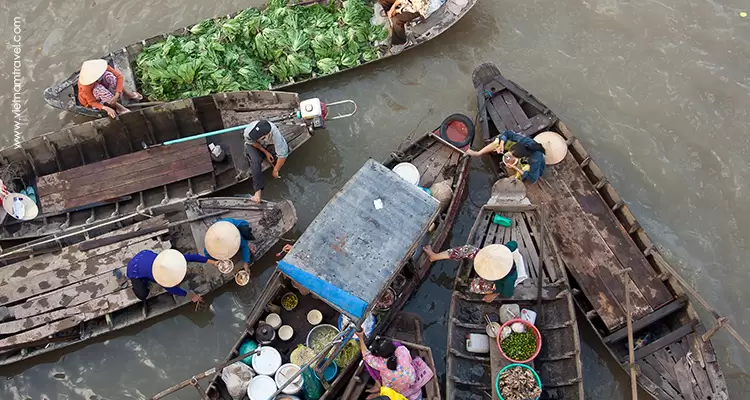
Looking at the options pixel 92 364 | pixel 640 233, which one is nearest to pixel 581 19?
pixel 640 233

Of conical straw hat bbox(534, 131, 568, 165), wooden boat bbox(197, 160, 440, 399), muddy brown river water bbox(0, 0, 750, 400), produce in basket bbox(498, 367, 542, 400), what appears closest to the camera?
wooden boat bbox(197, 160, 440, 399)

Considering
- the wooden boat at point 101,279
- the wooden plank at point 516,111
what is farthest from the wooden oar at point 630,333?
the wooden boat at point 101,279

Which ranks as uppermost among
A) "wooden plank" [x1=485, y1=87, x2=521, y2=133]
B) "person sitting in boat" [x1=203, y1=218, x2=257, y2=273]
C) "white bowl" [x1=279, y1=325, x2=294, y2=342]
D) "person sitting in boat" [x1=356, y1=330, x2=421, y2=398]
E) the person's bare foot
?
"wooden plank" [x1=485, y1=87, x2=521, y2=133]

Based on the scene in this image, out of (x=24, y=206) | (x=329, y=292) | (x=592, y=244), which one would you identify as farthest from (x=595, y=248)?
(x=24, y=206)

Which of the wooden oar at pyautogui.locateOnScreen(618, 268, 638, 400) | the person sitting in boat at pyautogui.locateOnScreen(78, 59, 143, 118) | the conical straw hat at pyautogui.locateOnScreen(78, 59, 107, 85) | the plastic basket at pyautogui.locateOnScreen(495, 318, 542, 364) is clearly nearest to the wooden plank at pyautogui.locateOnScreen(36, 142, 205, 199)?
the person sitting in boat at pyautogui.locateOnScreen(78, 59, 143, 118)

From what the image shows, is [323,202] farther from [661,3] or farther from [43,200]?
[661,3]

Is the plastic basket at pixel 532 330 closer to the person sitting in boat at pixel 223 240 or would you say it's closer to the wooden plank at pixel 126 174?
the person sitting in boat at pixel 223 240

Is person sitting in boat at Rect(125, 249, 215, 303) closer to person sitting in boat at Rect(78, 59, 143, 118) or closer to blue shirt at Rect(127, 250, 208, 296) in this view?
blue shirt at Rect(127, 250, 208, 296)
